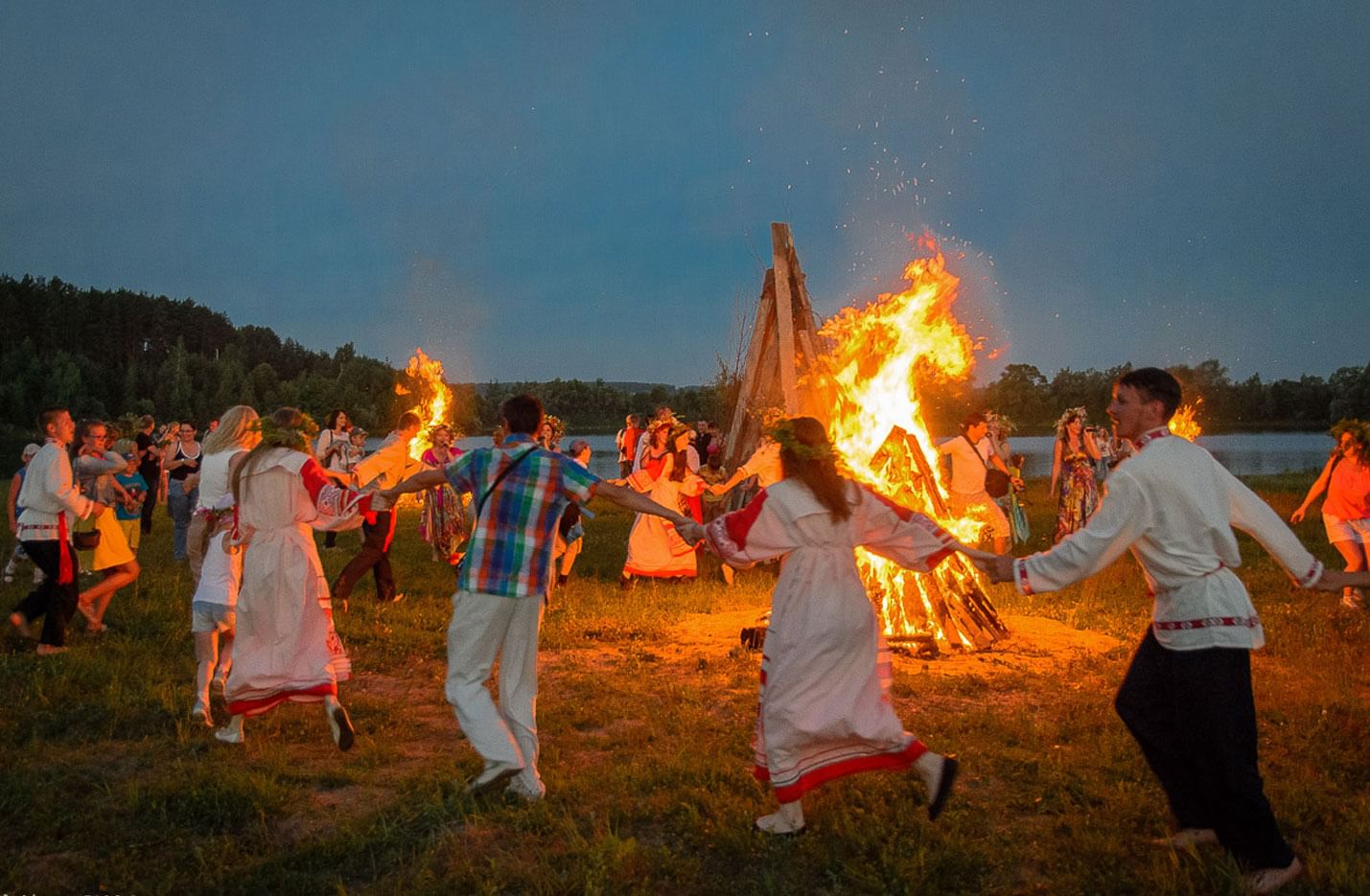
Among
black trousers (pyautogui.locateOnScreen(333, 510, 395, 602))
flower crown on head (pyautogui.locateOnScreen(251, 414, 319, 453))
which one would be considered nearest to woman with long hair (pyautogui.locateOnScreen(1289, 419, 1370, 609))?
flower crown on head (pyautogui.locateOnScreen(251, 414, 319, 453))

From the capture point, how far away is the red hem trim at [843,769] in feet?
16.1

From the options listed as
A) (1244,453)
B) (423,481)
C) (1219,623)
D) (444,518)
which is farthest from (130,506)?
(1244,453)

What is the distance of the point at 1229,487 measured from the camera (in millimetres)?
4453

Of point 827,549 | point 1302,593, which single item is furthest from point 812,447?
point 1302,593

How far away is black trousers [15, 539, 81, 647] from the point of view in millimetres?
8586

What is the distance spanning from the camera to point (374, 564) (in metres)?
11.4

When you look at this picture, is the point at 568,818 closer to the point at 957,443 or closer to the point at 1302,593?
the point at 957,443

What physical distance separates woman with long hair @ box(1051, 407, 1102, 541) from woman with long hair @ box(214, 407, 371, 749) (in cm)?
1133

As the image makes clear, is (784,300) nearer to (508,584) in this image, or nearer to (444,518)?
(444,518)

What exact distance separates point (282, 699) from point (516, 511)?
2.10m

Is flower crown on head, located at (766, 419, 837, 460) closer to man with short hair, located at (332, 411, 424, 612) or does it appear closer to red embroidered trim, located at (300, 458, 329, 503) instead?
red embroidered trim, located at (300, 458, 329, 503)

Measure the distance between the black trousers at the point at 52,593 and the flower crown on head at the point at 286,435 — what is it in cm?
341

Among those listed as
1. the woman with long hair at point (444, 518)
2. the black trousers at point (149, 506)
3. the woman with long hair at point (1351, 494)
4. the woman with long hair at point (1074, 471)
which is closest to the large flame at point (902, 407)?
the woman with long hair at point (1351, 494)

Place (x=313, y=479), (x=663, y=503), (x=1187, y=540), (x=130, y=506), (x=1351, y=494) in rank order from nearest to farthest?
(x=1187, y=540) < (x=313, y=479) < (x=1351, y=494) < (x=130, y=506) < (x=663, y=503)
